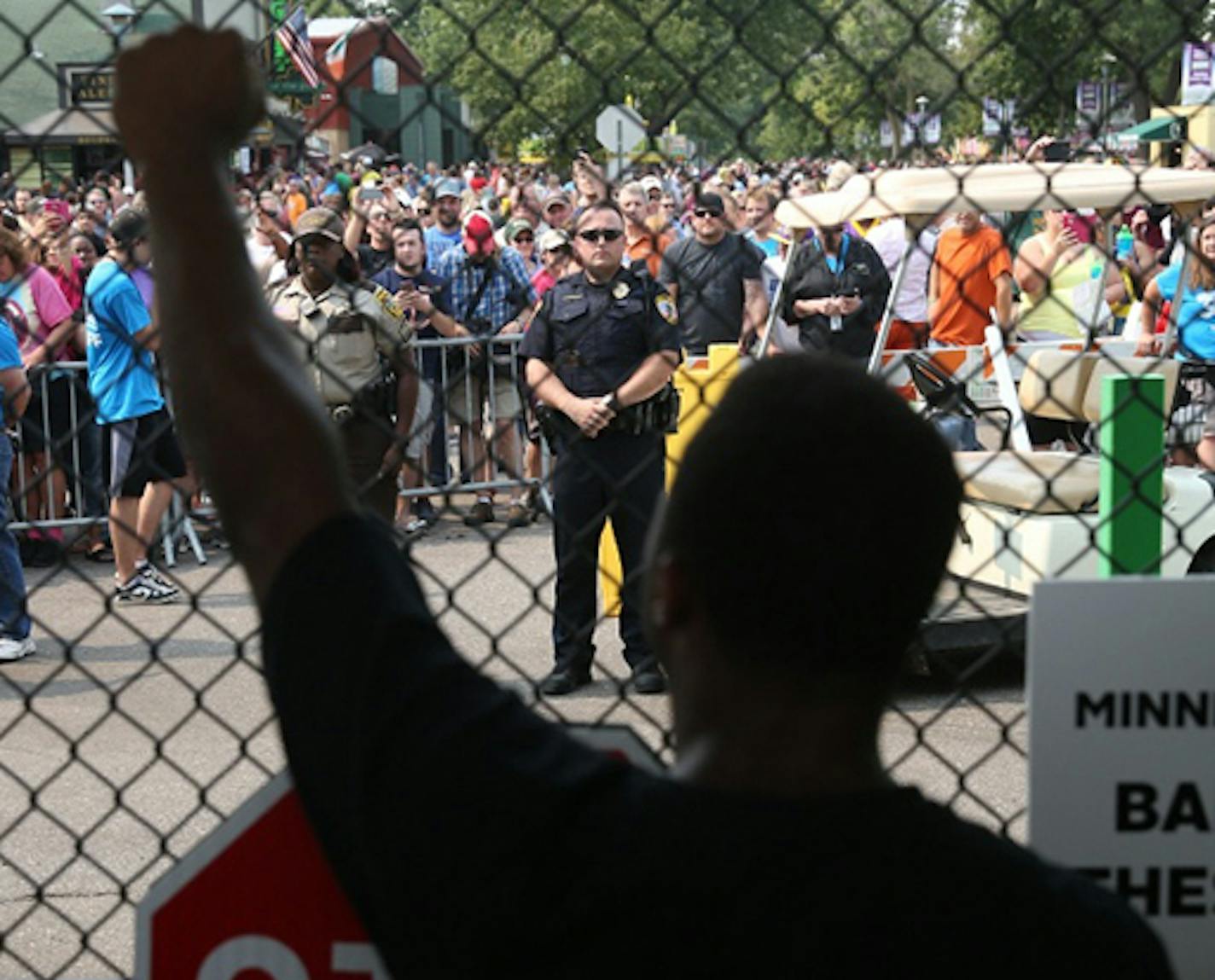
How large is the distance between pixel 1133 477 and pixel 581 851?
141 centimetres

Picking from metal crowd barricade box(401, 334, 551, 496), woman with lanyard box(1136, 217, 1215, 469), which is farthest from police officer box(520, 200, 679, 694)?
metal crowd barricade box(401, 334, 551, 496)

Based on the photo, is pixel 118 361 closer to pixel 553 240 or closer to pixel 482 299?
pixel 482 299

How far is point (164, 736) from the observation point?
3.85m

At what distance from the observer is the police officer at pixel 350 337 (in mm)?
4445

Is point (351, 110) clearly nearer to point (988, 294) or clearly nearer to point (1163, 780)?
point (1163, 780)

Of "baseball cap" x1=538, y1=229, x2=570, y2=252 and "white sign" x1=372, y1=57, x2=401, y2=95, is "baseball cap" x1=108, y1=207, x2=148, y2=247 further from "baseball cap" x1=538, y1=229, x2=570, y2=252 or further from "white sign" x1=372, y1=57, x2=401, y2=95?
"baseball cap" x1=538, y1=229, x2=570, y2=252

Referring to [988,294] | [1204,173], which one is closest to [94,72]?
[1204,173]

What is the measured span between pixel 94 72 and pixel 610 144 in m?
0.65

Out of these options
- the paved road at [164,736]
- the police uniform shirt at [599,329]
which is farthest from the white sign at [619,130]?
the police uniform shirt at [599,329]

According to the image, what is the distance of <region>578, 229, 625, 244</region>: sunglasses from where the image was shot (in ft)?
18.4

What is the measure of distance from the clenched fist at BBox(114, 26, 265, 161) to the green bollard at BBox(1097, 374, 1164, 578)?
→ 1.49m

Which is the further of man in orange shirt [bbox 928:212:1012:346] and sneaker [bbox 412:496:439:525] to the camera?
sneaker [bbox 412:496:439:525]

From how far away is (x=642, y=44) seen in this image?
2.28 meters

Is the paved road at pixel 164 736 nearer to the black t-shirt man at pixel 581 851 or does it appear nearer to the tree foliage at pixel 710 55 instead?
the tree foliage at pixel 710 55
